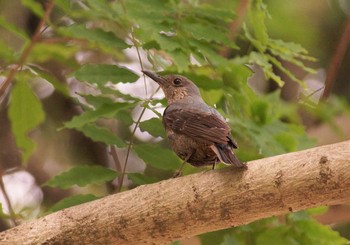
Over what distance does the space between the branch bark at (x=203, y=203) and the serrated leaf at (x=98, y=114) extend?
505 millimetres

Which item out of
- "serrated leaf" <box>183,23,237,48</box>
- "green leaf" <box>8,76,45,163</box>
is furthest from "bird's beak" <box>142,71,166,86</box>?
"green leaf" <box>8,76,45,163</box>

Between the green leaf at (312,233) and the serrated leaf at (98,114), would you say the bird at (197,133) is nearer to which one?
the serrated leaf at (98,114)

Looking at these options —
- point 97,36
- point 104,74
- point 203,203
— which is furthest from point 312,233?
point 97,36

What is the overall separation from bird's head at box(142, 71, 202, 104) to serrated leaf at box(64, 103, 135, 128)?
299mm

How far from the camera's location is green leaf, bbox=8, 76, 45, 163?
4.12 meters

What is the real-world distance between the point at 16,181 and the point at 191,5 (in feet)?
8.40

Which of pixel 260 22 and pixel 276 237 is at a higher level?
pixel 260 22

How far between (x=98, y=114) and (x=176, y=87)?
1.88 ft

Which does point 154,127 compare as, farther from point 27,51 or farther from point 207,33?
point 27,51

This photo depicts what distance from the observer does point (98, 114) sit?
356cm

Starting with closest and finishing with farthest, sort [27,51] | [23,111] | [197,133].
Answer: [197,133]
[27,51]
[23,111]

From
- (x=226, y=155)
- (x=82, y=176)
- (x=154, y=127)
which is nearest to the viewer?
(x=226, y=155)

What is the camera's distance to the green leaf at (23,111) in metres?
4.12

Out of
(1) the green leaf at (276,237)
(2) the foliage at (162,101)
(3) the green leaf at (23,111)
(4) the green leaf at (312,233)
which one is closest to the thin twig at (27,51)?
(2) the foliage at (162,101)
